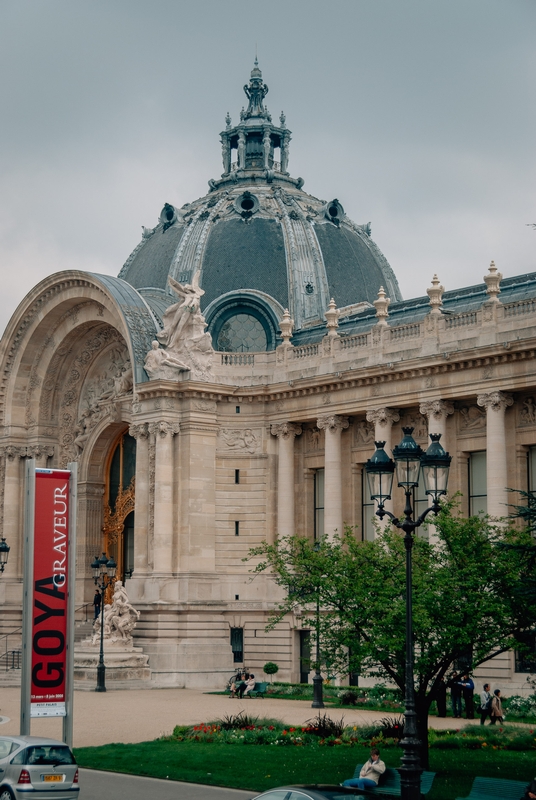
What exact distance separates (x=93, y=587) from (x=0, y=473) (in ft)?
23.2

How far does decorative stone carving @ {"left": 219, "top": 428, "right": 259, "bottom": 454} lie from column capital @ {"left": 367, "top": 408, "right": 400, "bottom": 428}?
6.55m

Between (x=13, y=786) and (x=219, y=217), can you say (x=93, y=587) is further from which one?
(x=13, y=786)

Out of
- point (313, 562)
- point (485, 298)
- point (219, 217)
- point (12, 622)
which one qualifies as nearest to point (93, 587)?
point (12, 622)

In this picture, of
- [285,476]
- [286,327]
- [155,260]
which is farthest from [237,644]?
[155,260]

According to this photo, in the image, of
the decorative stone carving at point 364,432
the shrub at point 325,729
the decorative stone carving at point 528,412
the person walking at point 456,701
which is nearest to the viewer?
the shrub at point 325,729

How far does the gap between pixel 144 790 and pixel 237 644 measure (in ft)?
87.3

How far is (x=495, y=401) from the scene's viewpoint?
139 ft

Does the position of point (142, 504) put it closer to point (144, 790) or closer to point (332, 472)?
point (332, 472)

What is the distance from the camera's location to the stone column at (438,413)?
145ft

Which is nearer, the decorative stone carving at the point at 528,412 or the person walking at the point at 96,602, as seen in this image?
the decorative stone carving at the point at 528,412

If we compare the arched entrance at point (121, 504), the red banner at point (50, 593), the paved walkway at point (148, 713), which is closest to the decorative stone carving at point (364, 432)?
the paved walkway at point (148, 713)

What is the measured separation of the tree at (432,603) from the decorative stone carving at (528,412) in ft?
45.6

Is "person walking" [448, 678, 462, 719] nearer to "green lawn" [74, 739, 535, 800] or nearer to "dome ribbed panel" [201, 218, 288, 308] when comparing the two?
"green lawn" [74, 739, 535, 800]

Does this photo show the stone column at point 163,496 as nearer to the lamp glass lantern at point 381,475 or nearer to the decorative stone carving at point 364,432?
the decorative stone carving at point 364,432
